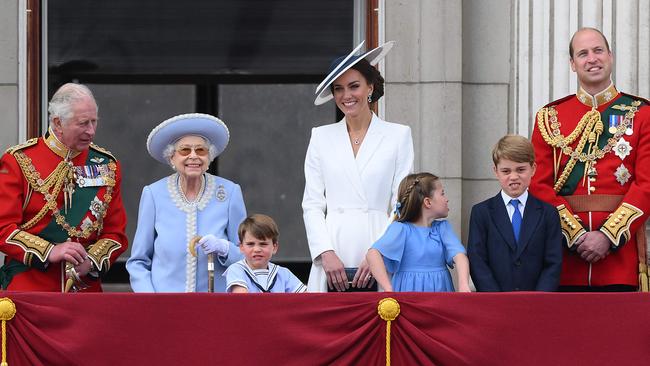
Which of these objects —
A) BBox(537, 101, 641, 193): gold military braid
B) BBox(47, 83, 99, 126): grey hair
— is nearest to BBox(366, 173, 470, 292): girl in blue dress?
BBox(537, 101, 641, 193): gold military braid

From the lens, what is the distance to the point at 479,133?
31.2 feet

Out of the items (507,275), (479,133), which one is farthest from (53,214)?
(479,133)

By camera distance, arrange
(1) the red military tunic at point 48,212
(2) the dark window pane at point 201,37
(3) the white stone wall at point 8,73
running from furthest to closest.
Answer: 1. (2) the dark window pane at point 201,37
2. (3) the white stone wall at point 8,73
3. (1) the red military tunic at point 48,212

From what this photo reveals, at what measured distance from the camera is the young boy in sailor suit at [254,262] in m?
6.98

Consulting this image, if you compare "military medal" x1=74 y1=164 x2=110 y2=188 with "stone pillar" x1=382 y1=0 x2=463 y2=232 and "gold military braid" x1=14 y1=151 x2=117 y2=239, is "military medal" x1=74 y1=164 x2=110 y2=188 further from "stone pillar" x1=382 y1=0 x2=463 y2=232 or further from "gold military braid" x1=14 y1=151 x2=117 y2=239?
"stone pillar" x1=382 y1=0 x2=463 y2=232

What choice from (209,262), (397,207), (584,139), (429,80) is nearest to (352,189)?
(397,207)

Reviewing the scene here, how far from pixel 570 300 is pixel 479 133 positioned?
3223mm

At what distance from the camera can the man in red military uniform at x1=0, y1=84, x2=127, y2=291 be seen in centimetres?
707

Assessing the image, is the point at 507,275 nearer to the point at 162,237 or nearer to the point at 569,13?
the point at 162,237

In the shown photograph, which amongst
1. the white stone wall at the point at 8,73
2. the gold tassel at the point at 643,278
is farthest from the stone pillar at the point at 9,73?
the gold tassel at the point at 643,278

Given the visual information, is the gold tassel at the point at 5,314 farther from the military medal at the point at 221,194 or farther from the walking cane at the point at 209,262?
the military medal at the point at 221,194

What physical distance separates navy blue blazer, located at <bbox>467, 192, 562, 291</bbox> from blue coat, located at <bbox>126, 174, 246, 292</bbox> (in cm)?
112

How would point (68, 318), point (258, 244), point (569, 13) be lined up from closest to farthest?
1. point (68, 318)
2. point (258, 244)
3. point (569, 13)

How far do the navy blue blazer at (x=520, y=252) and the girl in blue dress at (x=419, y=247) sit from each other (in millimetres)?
95
